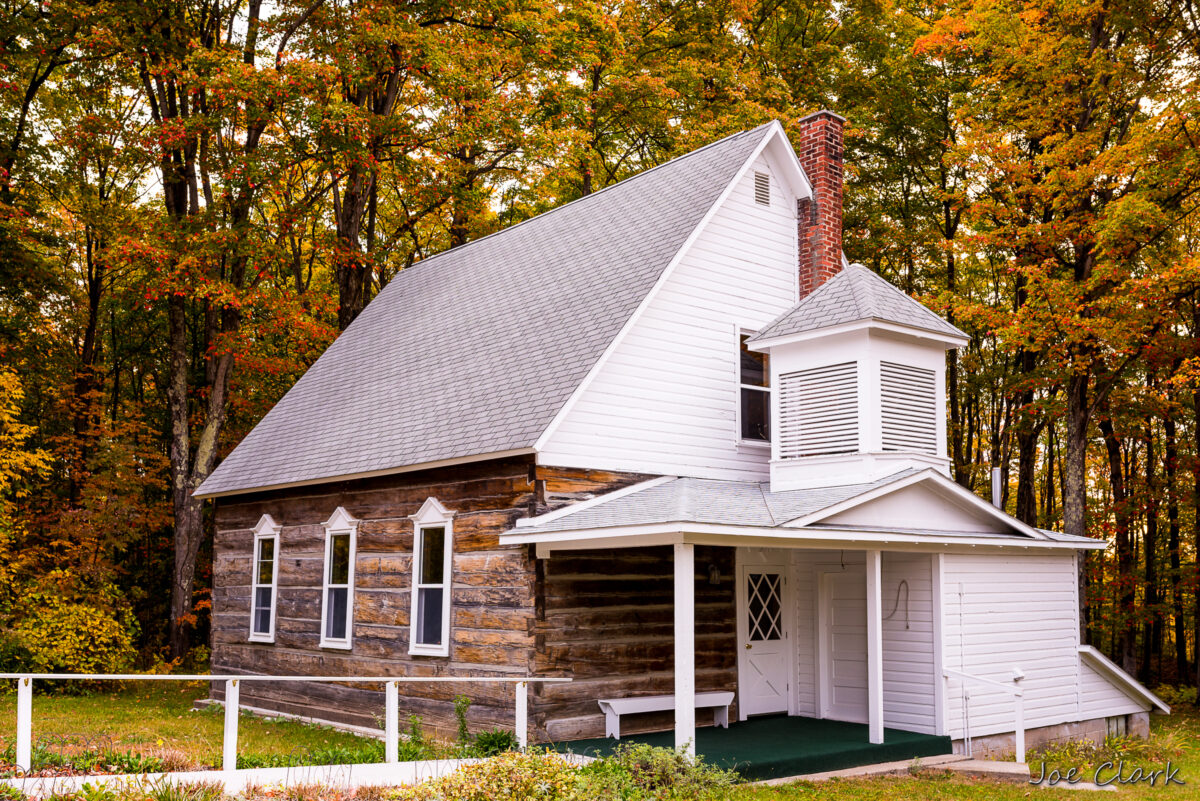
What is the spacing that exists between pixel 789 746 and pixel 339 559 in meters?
7.71

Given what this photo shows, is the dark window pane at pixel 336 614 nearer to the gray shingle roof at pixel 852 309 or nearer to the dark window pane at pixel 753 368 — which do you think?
the dark window pane at pixel 753 368

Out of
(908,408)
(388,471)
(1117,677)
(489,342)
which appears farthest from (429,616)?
(1117,677)

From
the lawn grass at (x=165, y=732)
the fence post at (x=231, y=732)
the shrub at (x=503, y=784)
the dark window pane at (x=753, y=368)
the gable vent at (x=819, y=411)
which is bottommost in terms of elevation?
the lawn grass at (x=165, y=732)

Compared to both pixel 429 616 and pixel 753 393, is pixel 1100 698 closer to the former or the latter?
pixel 753 393

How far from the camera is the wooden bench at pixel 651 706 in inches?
507

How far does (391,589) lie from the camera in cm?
1523

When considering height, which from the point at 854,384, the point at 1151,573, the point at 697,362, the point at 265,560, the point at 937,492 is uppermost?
the point at 697,362

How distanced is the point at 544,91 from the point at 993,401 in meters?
15.7

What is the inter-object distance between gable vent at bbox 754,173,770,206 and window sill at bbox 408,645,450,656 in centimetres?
794

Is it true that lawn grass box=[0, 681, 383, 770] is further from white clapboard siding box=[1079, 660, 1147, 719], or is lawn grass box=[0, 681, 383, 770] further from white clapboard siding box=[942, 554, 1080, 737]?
white clapboard siding box=[1079, 660, 1147, 719]

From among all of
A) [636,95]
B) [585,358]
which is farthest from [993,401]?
[585,358]

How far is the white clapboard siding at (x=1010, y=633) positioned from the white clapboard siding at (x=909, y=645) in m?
0.26

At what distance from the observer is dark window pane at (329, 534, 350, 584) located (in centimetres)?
1656

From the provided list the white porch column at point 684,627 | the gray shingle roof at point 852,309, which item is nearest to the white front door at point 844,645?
the gray shingle roof at point 852,309
